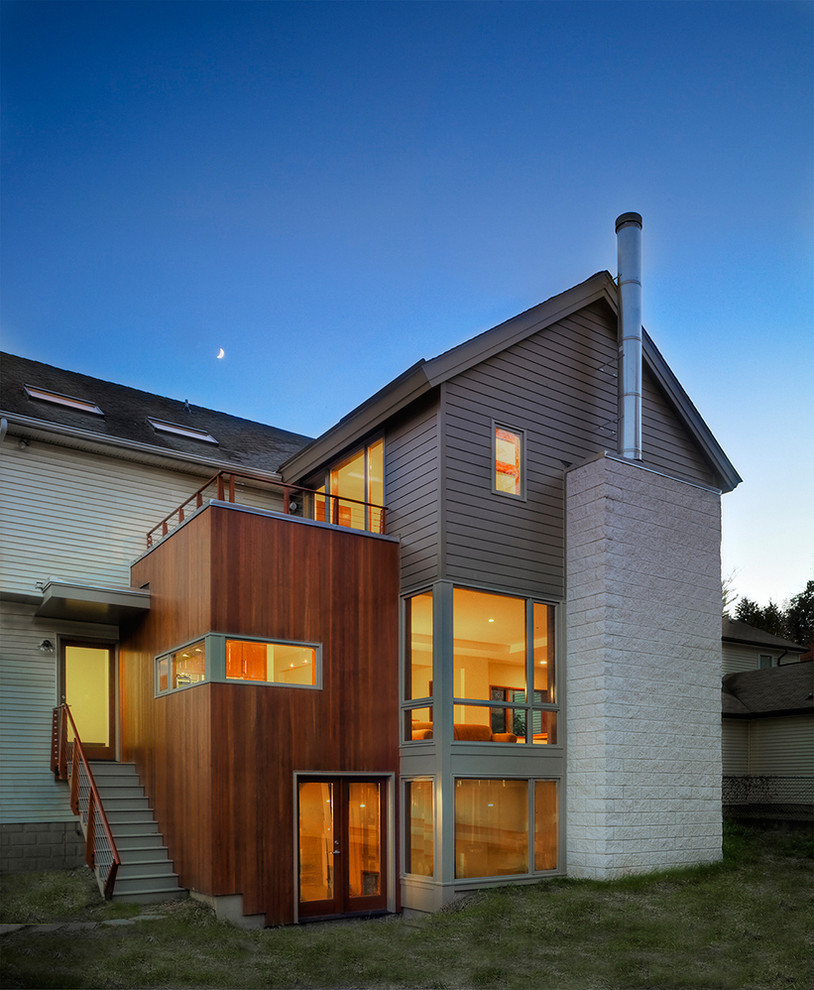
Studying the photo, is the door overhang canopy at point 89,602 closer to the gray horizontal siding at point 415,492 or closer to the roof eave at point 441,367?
the roof eave at point 441,367

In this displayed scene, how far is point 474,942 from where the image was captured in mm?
8805

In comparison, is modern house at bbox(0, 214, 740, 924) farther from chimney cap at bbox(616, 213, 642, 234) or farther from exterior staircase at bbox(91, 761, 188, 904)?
exterior staircase at bbox(91, 761, 188, 904)

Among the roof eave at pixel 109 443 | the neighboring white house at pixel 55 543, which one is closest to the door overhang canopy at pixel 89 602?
the neighboring white house at pixel 55 543

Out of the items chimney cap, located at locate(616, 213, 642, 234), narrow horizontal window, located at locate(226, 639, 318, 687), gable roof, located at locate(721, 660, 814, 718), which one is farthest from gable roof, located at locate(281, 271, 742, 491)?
gable roof, located at locate(721, 660, 814, 718)

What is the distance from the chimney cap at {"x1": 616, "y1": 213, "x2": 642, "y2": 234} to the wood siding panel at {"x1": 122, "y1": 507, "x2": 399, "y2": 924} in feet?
22.3

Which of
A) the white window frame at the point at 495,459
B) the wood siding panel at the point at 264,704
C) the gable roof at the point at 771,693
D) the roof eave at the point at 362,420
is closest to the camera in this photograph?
the wood siding panel at the point at 264,704

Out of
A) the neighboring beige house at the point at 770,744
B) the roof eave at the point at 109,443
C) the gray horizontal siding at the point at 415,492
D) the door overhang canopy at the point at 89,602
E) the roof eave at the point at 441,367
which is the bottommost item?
the neighboring beige house at the point at 770,744

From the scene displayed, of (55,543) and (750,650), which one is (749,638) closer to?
(750,650)

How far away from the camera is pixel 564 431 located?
535 inches

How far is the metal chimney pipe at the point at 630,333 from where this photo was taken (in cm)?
1353

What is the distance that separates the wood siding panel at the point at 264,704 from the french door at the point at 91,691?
4.62 ft

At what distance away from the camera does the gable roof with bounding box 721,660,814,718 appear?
73.2 feet

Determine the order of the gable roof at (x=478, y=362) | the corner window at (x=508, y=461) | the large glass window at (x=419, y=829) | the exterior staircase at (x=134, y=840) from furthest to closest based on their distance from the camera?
the corner window at (x=508, y=461) < the gable roof at (x=478, y=362) < the large glass window at (x=419, y=829) < the exterior staircase at (x=134, y=840)

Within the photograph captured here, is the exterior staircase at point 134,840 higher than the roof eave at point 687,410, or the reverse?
the roof eave at point 687,410
